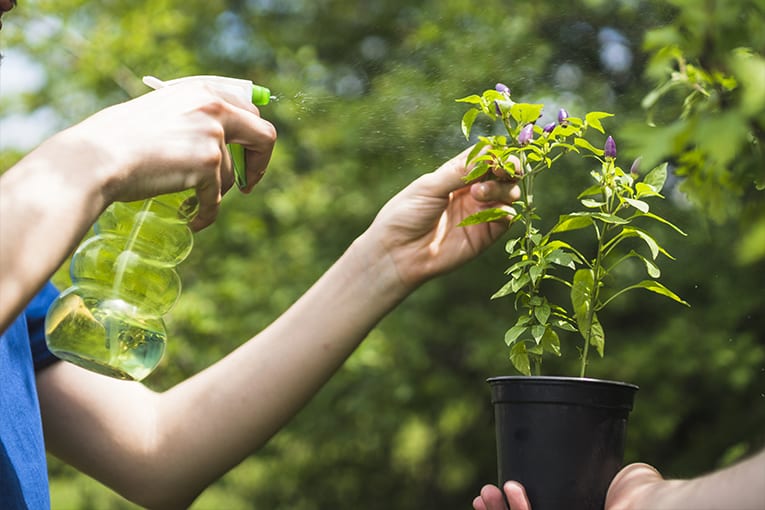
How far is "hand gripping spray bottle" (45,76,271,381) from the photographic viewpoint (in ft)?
5.95

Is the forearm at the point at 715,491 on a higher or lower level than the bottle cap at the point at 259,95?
lower

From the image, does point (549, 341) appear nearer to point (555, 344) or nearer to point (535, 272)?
point (555, 344)

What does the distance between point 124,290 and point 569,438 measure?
0.95 meters

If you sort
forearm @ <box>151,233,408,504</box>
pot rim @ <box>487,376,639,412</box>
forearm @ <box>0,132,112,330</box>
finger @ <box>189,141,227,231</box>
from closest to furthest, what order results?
forearm @ <box>0,132,112,330</box>, pot rim @ <box>487,376,639,412</box>, finger @ <box>189,141,227,231</box>, forearm @ <box>151,233,408,504</box>

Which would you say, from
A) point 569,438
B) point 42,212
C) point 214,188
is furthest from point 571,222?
point 42,212

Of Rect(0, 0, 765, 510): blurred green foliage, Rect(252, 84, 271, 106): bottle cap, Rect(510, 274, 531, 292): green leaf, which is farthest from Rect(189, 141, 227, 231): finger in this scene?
Rect(0, 0, 765, 510): blurred green foliage

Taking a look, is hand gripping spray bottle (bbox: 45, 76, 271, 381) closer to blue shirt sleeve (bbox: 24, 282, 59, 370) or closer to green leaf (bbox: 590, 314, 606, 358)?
blue shirt sleeve (bbox: 24, 282, 59, 370)

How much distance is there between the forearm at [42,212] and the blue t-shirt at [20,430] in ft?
1.45

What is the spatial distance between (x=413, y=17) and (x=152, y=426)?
4970mm

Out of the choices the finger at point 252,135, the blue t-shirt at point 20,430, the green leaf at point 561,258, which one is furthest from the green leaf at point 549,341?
the blue t-shirt at point 20,430

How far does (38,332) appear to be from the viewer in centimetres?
205

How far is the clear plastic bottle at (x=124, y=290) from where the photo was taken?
182 centimetres

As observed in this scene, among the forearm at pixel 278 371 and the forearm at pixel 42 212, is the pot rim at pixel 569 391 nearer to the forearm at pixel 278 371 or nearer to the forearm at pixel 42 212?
the forearm at pixel 278 371

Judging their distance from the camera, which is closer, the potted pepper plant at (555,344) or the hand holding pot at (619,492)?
the hand holding pot at (619,492)
